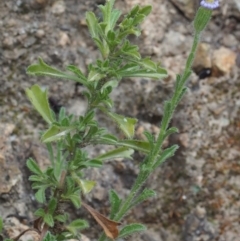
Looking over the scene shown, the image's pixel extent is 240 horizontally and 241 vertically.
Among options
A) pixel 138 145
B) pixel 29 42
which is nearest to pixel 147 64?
pixel 138 145

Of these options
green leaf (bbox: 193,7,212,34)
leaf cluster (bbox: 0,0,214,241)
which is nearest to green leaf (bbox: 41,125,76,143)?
leaf cluster (bbox: 0,0,214,241)

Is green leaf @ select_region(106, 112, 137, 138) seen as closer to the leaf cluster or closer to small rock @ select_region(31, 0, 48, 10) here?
the leaf cluster

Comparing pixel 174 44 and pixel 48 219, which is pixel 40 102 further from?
pixel 174 44

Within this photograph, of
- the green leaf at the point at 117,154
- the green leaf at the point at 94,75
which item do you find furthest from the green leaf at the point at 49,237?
the green leaf at the point at 94,75

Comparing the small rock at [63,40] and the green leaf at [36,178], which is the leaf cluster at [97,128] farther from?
the small rock at [63,40]

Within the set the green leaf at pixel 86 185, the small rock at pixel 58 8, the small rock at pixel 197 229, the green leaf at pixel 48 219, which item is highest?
the small rock at pixel 58 8

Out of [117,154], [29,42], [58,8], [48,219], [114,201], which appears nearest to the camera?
[48,219]

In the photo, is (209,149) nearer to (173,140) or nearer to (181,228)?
(173,140)

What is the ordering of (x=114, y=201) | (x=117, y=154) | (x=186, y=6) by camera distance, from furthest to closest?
(x=186, y=6) < (x=117, y=154) < (x=114, y=201)
